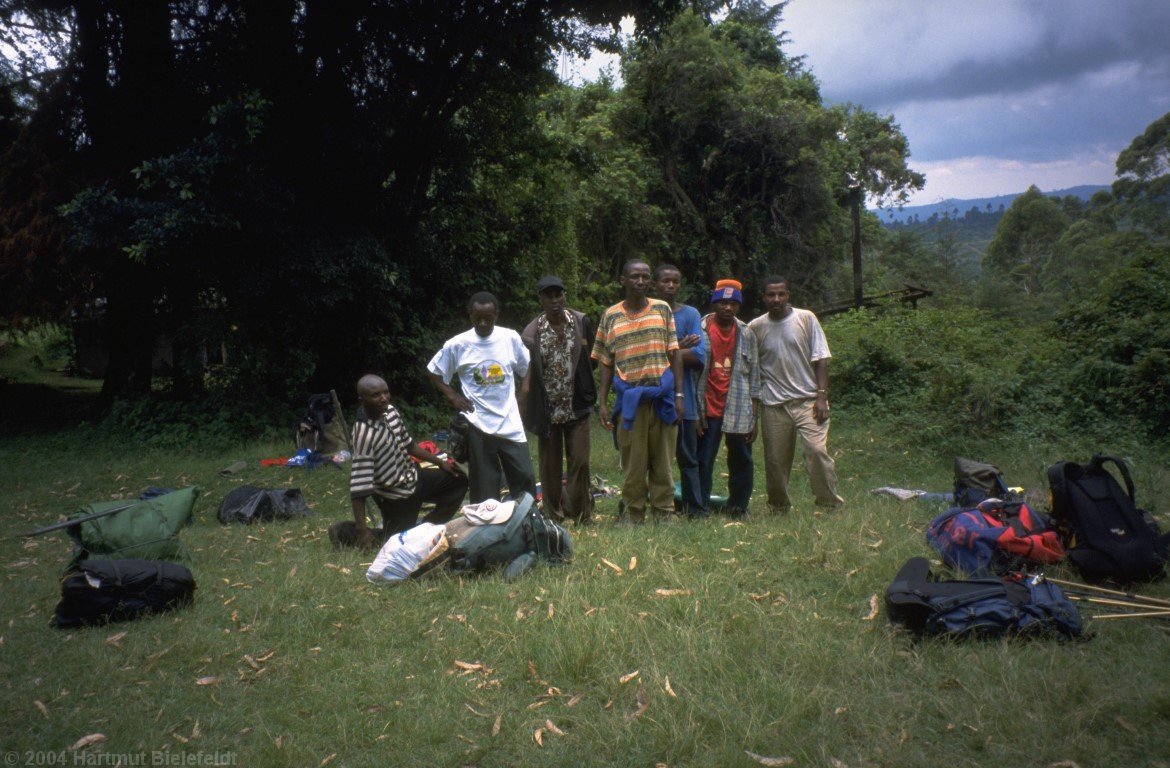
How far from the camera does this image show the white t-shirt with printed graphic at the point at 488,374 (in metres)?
7.03

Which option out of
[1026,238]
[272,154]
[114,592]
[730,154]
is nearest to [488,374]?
[114,592]

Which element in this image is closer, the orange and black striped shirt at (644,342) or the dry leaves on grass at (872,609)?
the dry leaves on grass at (872,609)

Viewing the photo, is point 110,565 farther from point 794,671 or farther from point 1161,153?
point 1161,153

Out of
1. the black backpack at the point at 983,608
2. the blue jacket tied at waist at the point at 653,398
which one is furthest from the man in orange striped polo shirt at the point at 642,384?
the black backpack at the point at 983,608

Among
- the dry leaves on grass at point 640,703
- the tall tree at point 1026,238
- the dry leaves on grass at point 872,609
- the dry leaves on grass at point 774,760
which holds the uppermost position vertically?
the tall tree at point 1026,238

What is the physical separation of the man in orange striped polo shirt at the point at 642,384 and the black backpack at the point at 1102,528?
2841 mm

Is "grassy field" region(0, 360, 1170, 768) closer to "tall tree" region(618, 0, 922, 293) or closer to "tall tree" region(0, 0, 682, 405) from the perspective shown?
"tall tree" region(0, 0, 682, 405)

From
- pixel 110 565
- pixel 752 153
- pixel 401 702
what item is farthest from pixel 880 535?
pixel 752 153

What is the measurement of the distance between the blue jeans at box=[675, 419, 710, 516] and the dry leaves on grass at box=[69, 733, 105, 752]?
4560 mm

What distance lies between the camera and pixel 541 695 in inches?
165

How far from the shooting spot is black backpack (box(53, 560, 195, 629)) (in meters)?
5.27

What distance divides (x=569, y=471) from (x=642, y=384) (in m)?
1.07

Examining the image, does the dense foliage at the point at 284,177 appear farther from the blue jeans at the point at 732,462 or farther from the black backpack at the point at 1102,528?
the black backpack at the point at 1102,528

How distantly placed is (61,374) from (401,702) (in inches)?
1093
